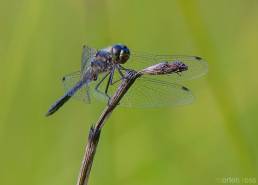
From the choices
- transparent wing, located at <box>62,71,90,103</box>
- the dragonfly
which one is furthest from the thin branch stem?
transparent wing, located at <box>62,71,90,103</box>

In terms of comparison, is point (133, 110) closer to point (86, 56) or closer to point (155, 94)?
point (155, 94)

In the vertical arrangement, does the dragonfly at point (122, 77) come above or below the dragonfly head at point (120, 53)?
below

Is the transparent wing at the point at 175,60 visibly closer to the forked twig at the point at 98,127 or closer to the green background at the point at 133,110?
the green background at the point at 133,110

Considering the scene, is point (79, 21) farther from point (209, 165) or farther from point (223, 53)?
point (209, 165)

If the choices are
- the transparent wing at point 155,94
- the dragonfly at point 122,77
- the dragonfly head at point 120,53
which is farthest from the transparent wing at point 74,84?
the dragonfly head at point 120,53

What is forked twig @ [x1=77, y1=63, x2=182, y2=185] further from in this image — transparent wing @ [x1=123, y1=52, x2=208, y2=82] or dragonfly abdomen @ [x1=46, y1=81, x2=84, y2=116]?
dragonfly abdomen @ [x1=46, y1=81, x2=84, y2=116]

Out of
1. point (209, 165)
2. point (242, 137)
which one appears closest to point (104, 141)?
point (209, 165)

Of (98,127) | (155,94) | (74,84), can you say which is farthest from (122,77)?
(98,127)
